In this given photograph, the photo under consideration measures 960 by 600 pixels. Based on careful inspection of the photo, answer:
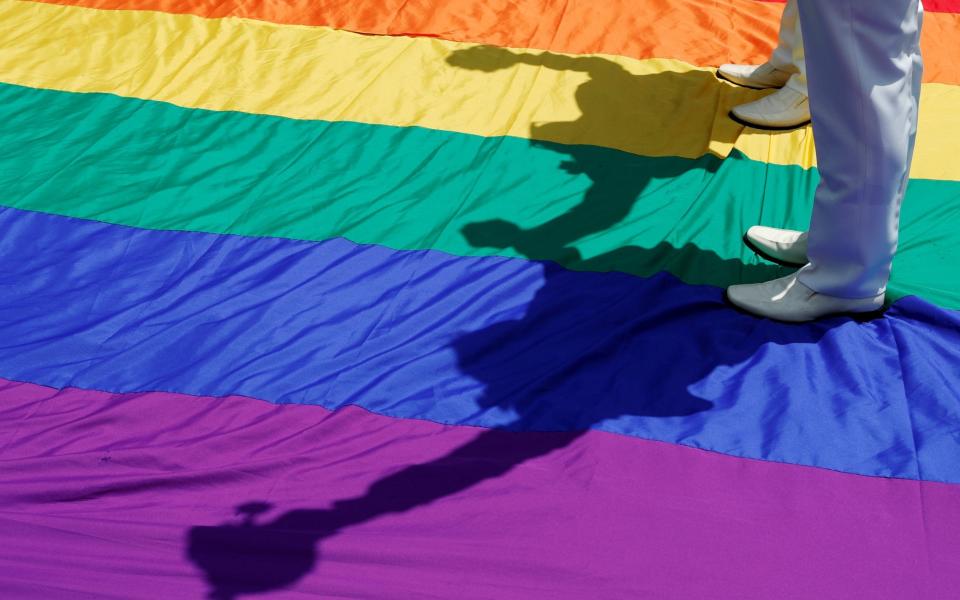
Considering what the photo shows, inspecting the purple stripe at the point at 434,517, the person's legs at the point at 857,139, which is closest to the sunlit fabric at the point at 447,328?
the purple stripe at the point at 434,517

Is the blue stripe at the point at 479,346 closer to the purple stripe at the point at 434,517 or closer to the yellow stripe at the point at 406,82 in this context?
the purple stripe at the point at 434,517

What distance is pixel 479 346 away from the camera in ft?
7.59

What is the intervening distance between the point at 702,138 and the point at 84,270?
5.78ft

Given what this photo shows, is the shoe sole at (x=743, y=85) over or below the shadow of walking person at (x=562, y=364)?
over

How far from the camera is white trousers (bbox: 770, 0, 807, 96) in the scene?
2984 mm

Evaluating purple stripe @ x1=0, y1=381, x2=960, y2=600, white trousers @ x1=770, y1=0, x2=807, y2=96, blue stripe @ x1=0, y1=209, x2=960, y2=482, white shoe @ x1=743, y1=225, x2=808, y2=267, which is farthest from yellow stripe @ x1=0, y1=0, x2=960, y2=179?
purple stripe @ x1=0, y1=381, x2=960, y2=600

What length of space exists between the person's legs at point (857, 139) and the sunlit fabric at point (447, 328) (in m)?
0.11

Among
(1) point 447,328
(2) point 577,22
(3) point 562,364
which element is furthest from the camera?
(2) point 577,22

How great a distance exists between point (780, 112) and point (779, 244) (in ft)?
2.30

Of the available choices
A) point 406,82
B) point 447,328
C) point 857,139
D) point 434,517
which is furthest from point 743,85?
point 434,517

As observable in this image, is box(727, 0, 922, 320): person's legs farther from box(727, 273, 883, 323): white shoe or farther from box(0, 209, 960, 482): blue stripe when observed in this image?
box(0, 209, 960, 482): blue stripe

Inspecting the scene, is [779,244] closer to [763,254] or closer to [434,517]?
[763,254]

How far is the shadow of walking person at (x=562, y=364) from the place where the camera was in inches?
73.1

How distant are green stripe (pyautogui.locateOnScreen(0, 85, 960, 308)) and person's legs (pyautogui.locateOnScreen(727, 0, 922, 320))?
22 cm
